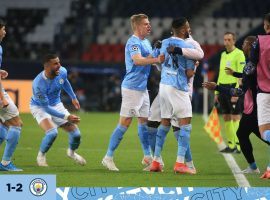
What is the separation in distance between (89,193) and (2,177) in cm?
85

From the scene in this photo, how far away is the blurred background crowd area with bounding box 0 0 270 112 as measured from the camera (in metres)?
30.8

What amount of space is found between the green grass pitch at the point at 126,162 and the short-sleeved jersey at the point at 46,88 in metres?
0.94

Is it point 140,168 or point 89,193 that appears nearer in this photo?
point 89,193

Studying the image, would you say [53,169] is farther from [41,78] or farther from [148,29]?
[148,29]

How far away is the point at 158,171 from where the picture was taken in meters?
11.7

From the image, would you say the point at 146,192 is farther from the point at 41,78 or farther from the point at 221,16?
the point at 221,16

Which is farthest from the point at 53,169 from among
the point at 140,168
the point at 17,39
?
the point at 17,39

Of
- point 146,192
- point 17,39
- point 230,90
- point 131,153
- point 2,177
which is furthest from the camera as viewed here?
point 17,39

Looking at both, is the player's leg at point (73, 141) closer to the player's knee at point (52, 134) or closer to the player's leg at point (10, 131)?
the player's knee at point (52, 134)

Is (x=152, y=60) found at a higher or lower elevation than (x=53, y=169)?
higher

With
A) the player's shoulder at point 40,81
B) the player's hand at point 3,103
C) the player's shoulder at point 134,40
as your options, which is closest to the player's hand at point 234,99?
the player's shoulder at point 134,40

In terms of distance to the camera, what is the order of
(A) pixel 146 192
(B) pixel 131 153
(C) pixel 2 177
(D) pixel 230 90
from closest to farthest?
(C) pixel 2 177 < (A) pixel 146 192 < (D) pixel 230 90 < (B) pixel 131 153

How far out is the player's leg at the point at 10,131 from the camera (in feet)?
37.6

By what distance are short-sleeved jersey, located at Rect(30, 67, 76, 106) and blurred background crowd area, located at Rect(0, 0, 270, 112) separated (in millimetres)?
17740
